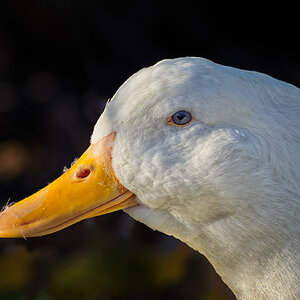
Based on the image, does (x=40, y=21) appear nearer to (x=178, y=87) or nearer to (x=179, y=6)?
(x=179, y=6)

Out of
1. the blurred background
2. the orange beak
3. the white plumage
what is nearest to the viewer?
the white plumage

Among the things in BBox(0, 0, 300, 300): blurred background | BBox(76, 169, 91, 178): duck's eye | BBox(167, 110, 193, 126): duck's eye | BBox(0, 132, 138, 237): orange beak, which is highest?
BBox(167, 110, 193, 126): duck's eye

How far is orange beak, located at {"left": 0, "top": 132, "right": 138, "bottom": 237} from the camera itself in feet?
A: 5.82

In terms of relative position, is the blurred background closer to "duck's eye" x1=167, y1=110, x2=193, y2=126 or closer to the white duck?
the white duck

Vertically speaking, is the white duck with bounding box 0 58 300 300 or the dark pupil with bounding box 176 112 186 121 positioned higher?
the dark pupil with bounding box 176 112 186 121

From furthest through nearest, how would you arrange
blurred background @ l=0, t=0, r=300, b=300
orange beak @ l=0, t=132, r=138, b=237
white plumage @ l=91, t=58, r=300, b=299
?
blurred background @ l=0, t=0, r=300, b=300, orange beak @ l=0, t=132, r=138, b=237, white plumage @ l=91, t=58, r=300, b=299

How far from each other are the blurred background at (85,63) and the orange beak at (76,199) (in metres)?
1.65

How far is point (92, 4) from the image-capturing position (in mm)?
3695

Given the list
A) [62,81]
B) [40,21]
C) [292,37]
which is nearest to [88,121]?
[62,81]

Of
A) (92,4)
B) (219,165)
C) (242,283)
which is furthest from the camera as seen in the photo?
(92,4)

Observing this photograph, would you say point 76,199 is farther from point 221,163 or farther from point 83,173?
point 221,163

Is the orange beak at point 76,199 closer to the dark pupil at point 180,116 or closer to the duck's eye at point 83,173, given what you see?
the duck's eye at point 83,173

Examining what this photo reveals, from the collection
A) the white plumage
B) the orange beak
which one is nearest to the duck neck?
the white plumage

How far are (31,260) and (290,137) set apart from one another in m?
2.23
